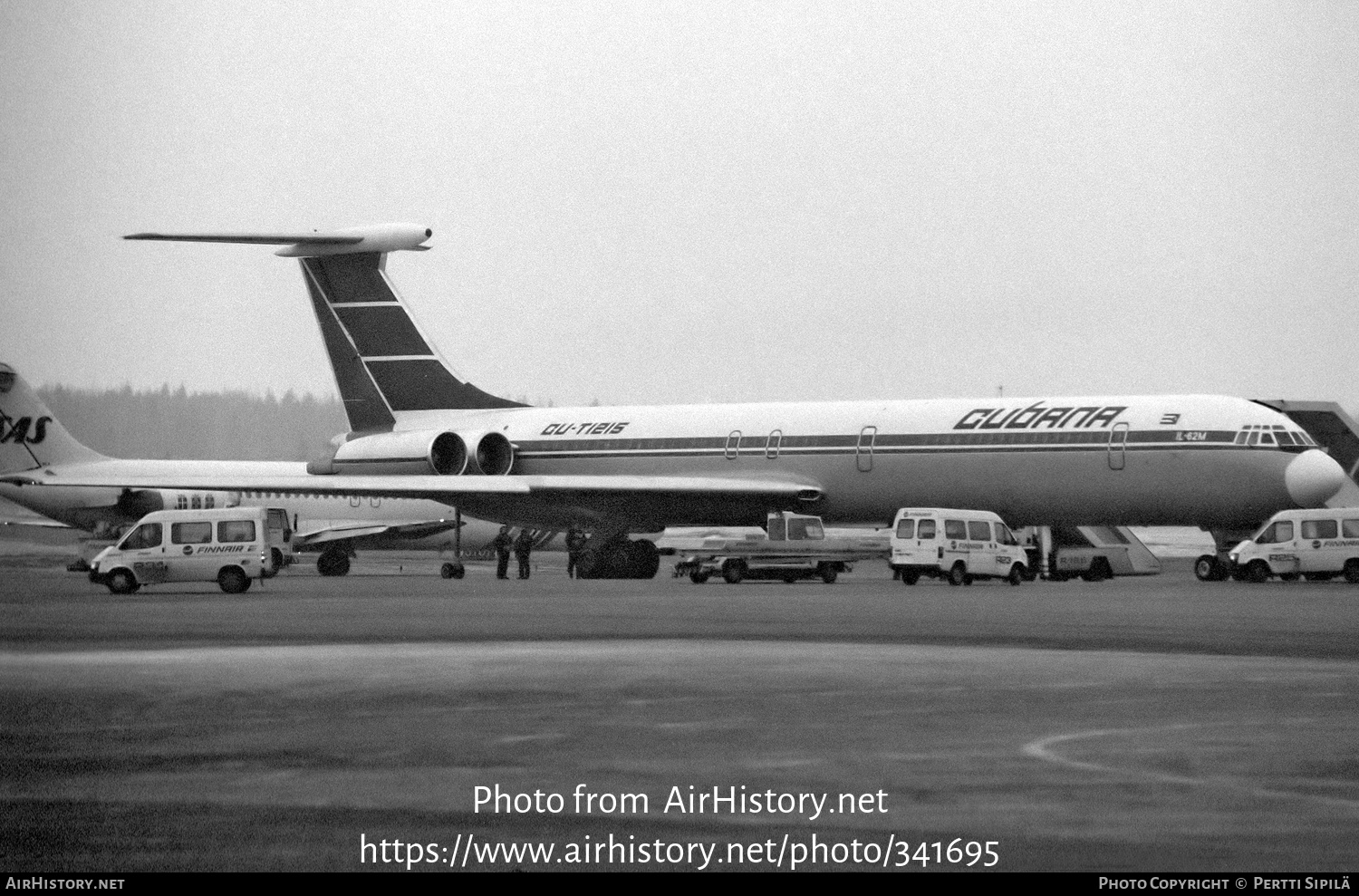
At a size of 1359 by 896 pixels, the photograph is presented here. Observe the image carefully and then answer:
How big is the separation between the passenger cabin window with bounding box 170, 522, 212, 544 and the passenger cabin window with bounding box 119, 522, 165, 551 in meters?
0.27

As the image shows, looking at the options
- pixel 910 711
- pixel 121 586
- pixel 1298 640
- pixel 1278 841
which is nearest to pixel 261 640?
pixel 910 711

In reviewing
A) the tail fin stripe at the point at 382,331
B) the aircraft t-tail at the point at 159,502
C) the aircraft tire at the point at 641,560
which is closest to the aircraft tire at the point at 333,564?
the aircraft t-tail at the point at 159,502

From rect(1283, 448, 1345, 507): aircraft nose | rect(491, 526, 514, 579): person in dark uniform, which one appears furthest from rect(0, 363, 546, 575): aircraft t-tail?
rect(1283, 448, 1345, 507): aircraft nose

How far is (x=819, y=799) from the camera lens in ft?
29.0

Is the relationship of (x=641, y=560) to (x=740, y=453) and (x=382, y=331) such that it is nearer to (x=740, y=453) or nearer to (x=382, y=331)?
(x=740, y=453)

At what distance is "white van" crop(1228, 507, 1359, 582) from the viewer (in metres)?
40.4

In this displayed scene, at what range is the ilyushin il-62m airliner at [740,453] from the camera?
134 feet

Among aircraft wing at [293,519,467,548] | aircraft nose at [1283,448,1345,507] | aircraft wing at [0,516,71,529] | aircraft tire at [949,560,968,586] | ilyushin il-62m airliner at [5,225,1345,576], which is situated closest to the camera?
aircraft nose at [1283,448,1345,507]

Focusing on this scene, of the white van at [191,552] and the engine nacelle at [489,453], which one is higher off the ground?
the engine nacelle at [489,453]

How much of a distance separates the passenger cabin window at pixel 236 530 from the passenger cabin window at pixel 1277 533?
21522 millimetres

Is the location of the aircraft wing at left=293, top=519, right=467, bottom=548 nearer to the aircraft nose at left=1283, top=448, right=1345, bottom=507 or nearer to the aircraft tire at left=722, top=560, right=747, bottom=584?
the aircraft tire at left=722, top=560, right=747, bottom=584

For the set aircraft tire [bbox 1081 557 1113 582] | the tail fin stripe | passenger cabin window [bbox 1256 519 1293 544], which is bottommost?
aircraft tire [bbox 1081 557 1113 582]

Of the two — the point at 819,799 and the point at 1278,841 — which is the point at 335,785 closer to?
the point at 819,799

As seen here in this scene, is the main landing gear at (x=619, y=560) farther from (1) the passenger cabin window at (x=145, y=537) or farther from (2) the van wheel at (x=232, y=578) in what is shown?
(1) the passenger cabin window at (x=145, y=537)
